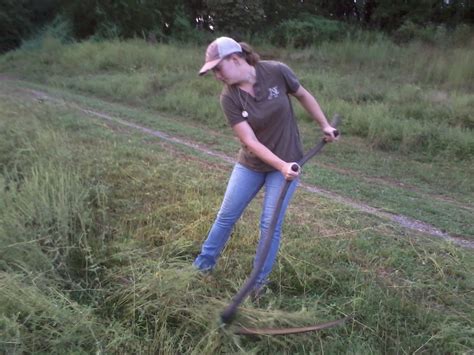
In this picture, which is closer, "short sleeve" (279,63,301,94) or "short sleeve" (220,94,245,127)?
"short sleeve" (220,94,245,127)

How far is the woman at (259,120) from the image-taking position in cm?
329

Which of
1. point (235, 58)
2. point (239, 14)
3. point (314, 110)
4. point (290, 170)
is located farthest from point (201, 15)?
point (290, 170)

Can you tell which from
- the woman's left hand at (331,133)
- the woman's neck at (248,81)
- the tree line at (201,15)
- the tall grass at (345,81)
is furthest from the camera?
the tree line at (201,15)

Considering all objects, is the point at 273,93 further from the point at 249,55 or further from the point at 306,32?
the point at 306,32

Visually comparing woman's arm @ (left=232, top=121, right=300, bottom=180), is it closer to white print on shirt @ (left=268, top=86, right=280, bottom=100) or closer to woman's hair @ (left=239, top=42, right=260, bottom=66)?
white print on shirt @ (left=268, top=86, right=280, bottom=100)

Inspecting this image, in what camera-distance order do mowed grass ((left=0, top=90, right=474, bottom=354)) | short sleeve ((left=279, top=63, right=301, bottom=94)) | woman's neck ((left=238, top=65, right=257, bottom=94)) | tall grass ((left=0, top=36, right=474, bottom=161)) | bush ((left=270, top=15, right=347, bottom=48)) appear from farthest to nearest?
bush ((left=270, top=15, right=347, bottom=48))
tall grass ((left=0, top=36, right=474, bottom=161))
short sleeve ((left=279, top=63, right=301, bottom=94))
woman's neck ((left=238, top=65, right=257, bottom=94))
mowed grass ((left=0, top=90, right=474, bottom=354))

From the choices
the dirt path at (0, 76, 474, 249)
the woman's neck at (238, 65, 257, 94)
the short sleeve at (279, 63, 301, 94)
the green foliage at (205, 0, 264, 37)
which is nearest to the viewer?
the woman's neck at (238, 65, 257, 94)

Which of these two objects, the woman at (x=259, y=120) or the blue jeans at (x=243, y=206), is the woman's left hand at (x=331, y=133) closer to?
the woman at (x=259, y=120)

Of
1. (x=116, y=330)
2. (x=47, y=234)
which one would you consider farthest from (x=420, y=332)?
(x=47, y=234)

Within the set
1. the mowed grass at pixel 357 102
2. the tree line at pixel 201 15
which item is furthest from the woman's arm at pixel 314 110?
the tree line at pixel 201 15

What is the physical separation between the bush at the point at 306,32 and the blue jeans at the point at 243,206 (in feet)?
47.2

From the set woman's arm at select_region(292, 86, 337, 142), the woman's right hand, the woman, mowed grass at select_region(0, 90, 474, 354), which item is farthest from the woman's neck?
mowed grass at select_region(0, 90, 474, 354)

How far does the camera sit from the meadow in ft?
10.9

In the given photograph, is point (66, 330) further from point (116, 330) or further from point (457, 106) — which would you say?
point (457, 106)
